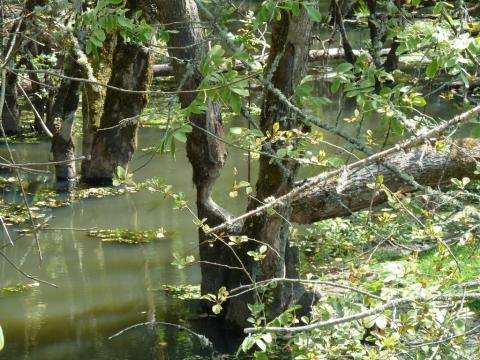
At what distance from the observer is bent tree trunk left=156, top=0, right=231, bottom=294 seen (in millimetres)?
5945

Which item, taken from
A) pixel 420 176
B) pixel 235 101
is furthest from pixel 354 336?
pixel 420 176

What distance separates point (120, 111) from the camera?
395 inches

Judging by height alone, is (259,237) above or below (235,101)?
below

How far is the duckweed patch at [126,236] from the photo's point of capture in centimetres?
901

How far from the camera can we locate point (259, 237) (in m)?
6.13

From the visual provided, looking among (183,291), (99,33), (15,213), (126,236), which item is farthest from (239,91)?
(15,213)

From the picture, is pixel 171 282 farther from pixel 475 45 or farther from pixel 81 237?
pixel 475 45

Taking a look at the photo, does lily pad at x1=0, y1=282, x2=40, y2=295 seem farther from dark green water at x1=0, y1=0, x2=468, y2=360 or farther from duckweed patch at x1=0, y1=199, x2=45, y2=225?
duckweed patch at x1=0, y1=199, x2=45, y2=225

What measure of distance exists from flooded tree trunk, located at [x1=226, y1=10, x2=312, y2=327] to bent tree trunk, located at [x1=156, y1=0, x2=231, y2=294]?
10.5 inches

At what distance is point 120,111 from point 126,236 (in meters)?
1.68

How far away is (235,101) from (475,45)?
2.71ft

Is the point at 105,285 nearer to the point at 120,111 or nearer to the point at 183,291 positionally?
the point at 183,291

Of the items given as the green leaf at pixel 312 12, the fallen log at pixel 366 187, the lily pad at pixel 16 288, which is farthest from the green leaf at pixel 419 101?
the lily pad at pixel 16 288

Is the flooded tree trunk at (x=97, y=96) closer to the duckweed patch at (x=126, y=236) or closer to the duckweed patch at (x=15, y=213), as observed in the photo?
the duckweed patch at (x=15, y=213)
